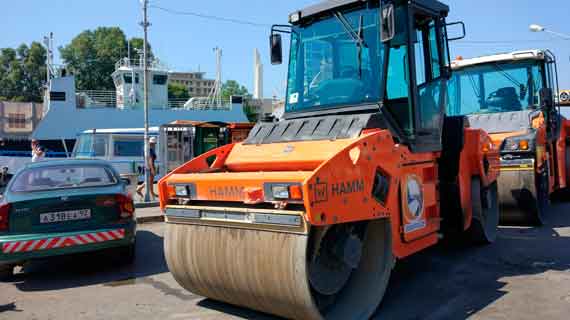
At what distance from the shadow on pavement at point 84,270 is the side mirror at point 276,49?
3.04 metres

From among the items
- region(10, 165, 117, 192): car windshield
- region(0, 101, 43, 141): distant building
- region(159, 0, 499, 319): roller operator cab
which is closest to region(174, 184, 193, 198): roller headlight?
region(159, 0, 499, 319): roller operator cab

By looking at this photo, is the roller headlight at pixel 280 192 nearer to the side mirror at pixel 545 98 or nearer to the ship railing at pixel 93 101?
the side mirror at pixel 545 98

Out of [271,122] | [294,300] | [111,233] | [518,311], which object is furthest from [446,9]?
[111,233]

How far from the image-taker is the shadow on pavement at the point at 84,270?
6.01 metres

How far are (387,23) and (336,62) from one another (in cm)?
93

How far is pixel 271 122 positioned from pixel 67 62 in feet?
228

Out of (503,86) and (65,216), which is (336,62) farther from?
(503,86)

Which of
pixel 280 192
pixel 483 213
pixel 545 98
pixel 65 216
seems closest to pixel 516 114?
pixel 545 98

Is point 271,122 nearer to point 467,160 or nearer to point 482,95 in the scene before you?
point 467,160

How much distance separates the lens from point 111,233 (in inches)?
243

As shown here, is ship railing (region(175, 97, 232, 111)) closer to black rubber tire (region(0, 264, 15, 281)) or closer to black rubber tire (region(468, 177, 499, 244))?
black rubber tire (region(0, 264, 15, 281))

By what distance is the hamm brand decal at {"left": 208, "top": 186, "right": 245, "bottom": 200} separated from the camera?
13.2 feet

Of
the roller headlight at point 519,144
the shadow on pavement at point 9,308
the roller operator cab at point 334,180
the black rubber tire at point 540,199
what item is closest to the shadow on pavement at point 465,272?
the black rubber tire at point 540,199

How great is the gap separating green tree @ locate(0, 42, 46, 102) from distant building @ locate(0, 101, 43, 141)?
23.6 m
